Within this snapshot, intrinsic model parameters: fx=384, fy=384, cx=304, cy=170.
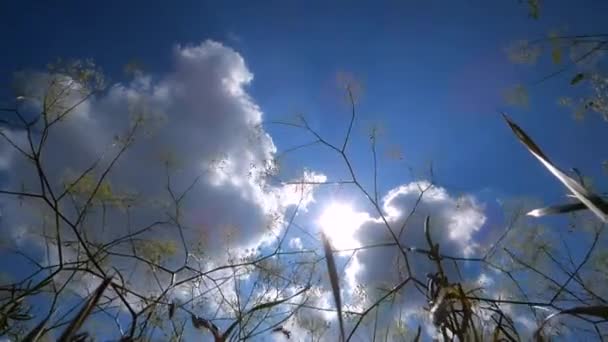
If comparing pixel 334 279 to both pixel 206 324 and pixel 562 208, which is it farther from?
pixel 206 324

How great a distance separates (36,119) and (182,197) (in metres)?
1.17

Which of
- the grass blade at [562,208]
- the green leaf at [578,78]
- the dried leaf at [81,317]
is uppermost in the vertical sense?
the green leaf at [578,78]

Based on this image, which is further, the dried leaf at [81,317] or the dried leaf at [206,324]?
the dried leaf at [206,324]

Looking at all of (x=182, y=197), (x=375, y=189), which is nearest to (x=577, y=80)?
(x=375, y=189)

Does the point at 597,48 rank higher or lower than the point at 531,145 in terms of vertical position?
higher

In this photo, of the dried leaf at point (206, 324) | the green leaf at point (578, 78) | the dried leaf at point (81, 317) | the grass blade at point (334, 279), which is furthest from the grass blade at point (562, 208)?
the green leaf at point (578, 78)

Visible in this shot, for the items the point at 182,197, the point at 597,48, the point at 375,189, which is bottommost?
the point at 375,189

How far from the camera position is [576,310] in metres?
0.45

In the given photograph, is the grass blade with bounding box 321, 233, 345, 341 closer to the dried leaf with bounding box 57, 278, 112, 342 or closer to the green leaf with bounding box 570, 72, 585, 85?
the dried leaf with bounding box 57, 278, 112, 342

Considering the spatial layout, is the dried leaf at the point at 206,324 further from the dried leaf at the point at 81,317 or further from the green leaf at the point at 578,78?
the green leaf at the point at 578,78

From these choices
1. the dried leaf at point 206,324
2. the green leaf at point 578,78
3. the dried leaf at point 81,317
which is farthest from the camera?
the green leaf at point 578,78

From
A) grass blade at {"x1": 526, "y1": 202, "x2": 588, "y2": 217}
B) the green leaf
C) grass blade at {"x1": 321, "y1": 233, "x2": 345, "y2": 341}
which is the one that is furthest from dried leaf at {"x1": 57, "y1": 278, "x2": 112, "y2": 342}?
the green leaf

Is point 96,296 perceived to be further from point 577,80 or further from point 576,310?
point 577,80

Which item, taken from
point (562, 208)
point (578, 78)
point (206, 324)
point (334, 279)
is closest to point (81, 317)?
point (334, 279)
